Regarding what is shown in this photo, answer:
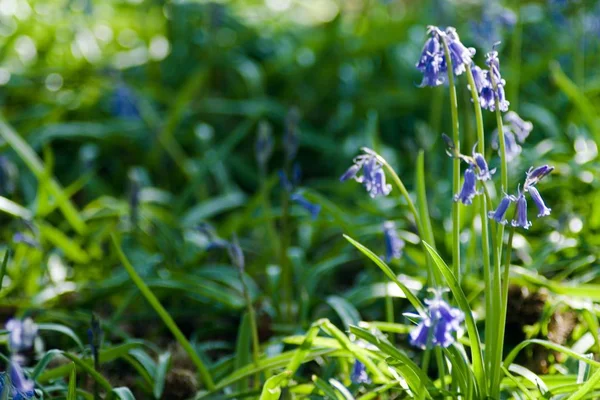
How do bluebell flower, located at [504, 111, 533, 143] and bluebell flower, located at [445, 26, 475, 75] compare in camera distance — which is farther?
bluebell flower, located at [504, 111, 533, 143]

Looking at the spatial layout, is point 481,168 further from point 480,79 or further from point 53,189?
point 53,189

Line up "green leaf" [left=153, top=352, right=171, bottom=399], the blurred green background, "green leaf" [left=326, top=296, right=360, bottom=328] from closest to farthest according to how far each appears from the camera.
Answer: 1. "green leaf" [left=153, top=352, right=171, bottom=399]
2. "green leaf" [left=326, top=296, right=360, bottom=328]
3. the blurred green background

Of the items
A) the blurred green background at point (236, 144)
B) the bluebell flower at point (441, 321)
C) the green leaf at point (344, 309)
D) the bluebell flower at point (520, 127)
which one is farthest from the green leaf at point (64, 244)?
the bluebell flower at point (441, 321)

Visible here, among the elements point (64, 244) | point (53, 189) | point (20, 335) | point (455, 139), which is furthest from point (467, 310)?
point (53, 189)

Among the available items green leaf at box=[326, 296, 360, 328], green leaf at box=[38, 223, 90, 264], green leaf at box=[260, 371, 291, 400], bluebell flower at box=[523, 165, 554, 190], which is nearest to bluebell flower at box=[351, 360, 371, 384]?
green leaf at box=[260, 371, 291, 400]

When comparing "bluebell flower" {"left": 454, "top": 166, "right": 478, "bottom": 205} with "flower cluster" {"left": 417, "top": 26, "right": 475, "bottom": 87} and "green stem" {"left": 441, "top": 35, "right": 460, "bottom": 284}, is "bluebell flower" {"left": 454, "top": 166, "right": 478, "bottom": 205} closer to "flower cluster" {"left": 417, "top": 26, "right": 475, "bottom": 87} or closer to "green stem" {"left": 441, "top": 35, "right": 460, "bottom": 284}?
"green stem" {"left": 441, "top": 35, "right": 460, "bottom": 284}

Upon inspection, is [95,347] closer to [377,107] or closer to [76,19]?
[377,107]

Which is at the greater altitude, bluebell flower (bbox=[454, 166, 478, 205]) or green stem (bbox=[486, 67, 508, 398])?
bluebell flower (bbox=[454, 166, 478, 205])

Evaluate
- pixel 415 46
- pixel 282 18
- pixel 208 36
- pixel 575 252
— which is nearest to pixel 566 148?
pixel 575 252

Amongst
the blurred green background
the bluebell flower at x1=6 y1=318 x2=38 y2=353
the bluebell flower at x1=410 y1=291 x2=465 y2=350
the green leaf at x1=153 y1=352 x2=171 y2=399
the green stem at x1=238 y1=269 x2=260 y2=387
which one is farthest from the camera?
the blurred green background


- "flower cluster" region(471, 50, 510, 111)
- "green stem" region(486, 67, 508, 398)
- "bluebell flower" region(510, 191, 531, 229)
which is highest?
"flower cluster" region(471, 50, 510, 111)
